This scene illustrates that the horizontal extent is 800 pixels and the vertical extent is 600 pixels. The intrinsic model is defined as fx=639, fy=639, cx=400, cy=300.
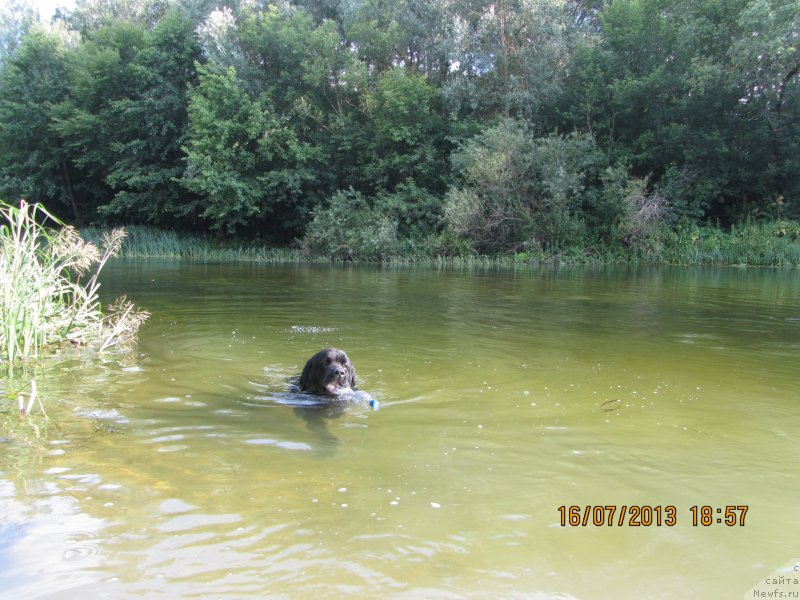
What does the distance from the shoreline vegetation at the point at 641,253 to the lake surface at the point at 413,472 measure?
20012 mm

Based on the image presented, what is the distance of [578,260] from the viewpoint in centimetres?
2773

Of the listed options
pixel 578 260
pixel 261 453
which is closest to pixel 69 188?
pixel 578 260

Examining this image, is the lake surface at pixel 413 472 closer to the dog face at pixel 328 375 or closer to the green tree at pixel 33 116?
the dog face at pixel 328 375

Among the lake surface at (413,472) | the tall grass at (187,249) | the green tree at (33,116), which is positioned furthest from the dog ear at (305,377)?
the green tree at (33,116)

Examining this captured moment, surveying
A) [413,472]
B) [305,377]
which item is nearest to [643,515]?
[413,472]

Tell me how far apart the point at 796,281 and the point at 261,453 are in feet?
61.5

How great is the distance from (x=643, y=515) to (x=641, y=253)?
26.5 meters

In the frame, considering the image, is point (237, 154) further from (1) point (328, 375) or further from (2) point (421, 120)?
(1) point (328, 375)

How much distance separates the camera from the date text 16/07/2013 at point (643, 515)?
10.2ft

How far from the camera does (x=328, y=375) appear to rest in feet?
18.1

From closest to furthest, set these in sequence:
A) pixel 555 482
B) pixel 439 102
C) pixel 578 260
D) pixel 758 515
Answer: pixel 758 515
pixel 555 482
pixel 578 260
pixel 439 102

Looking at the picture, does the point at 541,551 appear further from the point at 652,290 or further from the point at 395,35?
the point at 395,35

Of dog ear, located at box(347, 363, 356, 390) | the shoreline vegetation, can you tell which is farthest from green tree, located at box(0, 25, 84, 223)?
dog ear, located at box(347, 363, 356, 390)

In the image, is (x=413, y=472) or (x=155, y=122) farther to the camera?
(x=155, y=122)
